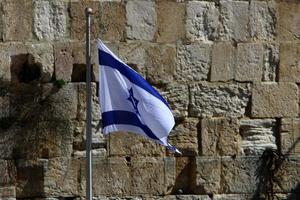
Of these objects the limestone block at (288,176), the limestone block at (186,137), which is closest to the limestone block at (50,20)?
the limestone block at (186,137)

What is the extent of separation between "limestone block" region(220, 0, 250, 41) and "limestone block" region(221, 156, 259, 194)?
57.8 inches

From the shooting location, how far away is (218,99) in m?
10.1

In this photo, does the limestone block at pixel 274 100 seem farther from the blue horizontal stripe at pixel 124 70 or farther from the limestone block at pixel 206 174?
the blue horizontal stripe at pixel 124 70

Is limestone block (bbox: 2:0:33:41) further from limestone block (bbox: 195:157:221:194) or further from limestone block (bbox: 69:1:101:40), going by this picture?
limestone block (bbox: 195:157:221:194)

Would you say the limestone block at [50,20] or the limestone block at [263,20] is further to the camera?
the limestone block at [263,20]

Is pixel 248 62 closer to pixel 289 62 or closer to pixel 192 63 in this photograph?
pixel 289 62

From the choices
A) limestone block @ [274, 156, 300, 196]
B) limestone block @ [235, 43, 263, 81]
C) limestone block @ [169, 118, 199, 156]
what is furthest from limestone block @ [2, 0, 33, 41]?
limestone block @ [274, 156, 300, 196]

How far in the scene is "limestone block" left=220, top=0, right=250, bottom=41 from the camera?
1016cm

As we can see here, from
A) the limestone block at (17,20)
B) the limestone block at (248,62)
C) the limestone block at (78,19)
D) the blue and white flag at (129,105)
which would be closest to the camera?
the blue and white flag at (129,105)

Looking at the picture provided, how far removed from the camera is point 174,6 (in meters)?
10.0

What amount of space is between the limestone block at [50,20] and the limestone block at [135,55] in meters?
0.72

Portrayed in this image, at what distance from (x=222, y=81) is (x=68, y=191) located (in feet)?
7.37

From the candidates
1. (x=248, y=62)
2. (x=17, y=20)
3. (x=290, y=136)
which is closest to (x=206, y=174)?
(x=290, y=136)

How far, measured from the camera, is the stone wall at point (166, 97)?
31.8 feet
